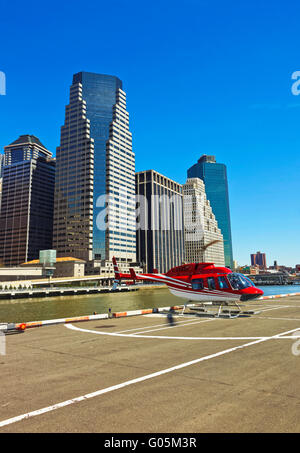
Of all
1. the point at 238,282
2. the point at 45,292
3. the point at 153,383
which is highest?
the point at 238,282

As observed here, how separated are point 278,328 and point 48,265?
163m

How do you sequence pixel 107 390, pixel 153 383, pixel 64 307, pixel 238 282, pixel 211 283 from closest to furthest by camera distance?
1. pixel 107 390
2. pixel 153 383
3. pixel 238 282
4. pixel 211 283
5. pixel 64 307

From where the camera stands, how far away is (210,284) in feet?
80.4

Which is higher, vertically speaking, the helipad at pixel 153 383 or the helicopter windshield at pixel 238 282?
the helicopter windshield at pixel 238 282

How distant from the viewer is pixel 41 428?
588cm

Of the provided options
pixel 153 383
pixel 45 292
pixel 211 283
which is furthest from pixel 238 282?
pixel 45 292

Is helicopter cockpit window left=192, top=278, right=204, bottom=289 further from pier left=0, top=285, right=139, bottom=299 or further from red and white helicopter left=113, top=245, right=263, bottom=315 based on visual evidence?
pier left=0, top=285, right=139, bottom=299

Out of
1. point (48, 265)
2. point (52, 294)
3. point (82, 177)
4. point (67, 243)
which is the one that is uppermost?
point (82, 177)

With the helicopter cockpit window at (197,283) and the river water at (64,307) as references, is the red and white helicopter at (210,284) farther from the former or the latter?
the river water at (64,307)

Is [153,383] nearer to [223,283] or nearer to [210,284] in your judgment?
[223,283]

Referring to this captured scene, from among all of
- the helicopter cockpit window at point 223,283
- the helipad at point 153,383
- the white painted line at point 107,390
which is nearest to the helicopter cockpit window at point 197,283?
the helicopter cockpit window at point 223,283

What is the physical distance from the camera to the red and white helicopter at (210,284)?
2327cm

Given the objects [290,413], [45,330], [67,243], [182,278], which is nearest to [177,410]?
[290,413]
